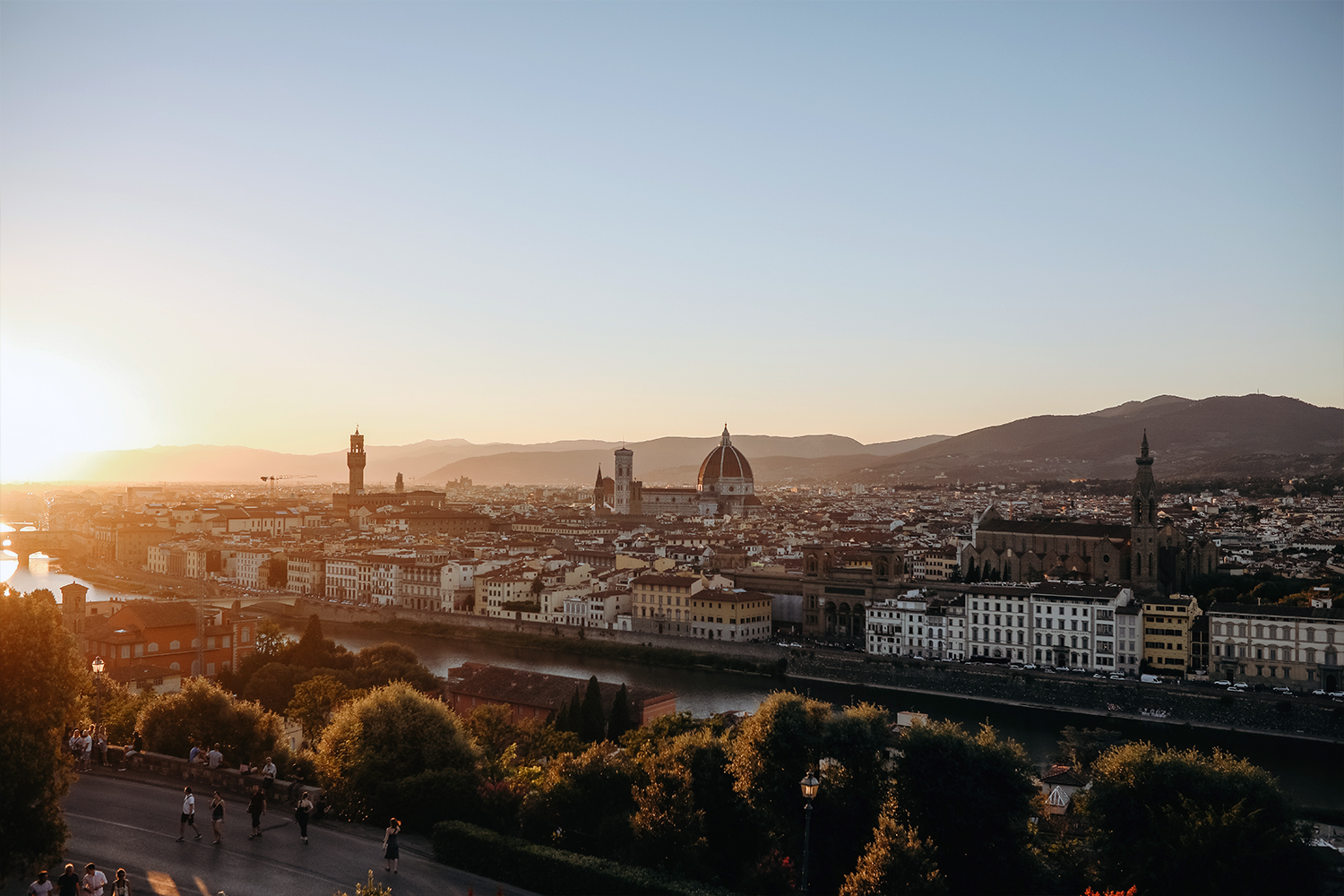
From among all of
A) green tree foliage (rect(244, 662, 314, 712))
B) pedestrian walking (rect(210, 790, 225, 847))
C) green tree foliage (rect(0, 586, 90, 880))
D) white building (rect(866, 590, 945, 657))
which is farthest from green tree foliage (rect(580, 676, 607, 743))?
white building (rect(866, 590, 945, 657))

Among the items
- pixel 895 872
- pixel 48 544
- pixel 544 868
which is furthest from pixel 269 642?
pixel 48 544

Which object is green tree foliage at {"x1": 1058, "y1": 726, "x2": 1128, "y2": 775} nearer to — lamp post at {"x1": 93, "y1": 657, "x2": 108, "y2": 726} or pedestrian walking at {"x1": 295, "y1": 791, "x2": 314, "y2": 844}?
pedestrian walking at {"x1": 295, "y1": 791, "x2": 314, "y2": 844}

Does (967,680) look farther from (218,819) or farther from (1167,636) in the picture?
(218,819)

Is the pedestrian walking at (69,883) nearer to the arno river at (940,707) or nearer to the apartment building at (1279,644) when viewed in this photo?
the arno river at (940,707)

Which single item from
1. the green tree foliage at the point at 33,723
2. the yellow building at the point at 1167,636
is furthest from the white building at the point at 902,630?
→ the green tree foliage at the point at 33,723

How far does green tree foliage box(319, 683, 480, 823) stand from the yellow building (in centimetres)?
2179

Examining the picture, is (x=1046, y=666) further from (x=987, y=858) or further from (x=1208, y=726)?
(x=987, y=858)

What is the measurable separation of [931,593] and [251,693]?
70.8 feet

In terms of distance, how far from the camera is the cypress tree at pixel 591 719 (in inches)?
661

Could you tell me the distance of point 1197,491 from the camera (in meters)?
85.6

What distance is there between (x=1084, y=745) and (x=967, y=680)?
6.53 metres

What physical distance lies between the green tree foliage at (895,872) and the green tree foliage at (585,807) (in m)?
1.89

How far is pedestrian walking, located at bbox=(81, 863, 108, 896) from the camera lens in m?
5.83

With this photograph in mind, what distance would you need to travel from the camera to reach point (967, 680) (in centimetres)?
2611
